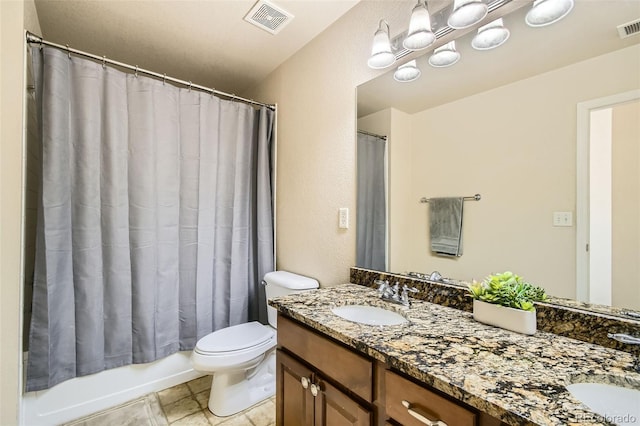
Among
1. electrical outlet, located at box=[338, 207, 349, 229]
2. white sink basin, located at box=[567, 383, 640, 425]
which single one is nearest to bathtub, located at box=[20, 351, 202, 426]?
electrical outlet, located at box=[338, 207, 349, 229]

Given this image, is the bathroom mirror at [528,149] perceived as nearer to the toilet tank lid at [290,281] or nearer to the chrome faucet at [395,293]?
the chrome faucet at [395,293]

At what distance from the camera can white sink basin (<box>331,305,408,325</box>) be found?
116 centimetres

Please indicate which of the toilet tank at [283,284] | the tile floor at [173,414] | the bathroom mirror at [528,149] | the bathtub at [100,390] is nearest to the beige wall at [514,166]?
the bathroom mirror at [528,149]

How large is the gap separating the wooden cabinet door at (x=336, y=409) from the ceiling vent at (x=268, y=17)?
1823 millimetres

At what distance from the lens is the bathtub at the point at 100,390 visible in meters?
1.47

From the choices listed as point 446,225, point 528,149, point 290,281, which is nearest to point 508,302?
point 446,225

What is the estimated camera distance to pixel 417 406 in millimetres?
686

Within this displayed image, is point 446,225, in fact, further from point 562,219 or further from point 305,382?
point 305,382

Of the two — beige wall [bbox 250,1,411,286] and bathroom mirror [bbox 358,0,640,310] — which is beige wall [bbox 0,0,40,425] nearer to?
beige wall [bbox 250,1,411,286]

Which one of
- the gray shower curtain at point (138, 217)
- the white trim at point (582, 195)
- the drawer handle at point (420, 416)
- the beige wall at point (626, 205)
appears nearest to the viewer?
the drawer handle at point (420, 416)

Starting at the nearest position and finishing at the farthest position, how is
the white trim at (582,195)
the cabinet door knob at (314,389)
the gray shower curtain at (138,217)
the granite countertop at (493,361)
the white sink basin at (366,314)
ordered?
the granite countertop at (493,361) < the white trim at (582,195) < the cabinet door knob at (314,389) < the white sink basin at (366,314) < the gray shower curtain at (138,217)

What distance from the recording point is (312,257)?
1863 millimetres

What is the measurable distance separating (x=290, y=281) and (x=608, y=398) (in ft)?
4.66

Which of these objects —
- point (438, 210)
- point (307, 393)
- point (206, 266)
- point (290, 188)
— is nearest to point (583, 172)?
point (438, 210)
